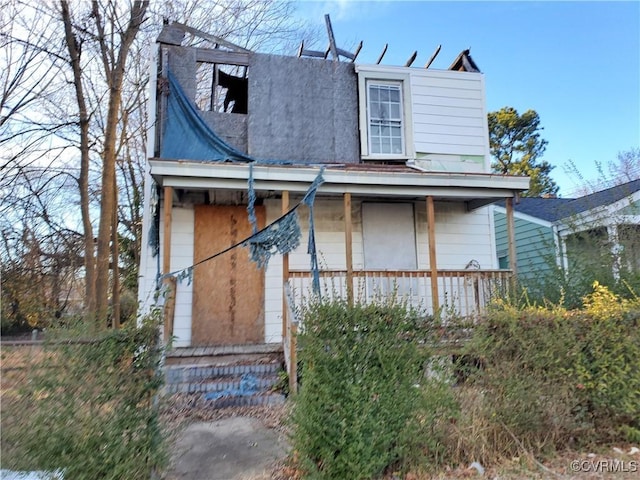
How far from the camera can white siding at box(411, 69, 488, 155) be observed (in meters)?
8.51

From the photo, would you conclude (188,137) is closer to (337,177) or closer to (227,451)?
(337,177)

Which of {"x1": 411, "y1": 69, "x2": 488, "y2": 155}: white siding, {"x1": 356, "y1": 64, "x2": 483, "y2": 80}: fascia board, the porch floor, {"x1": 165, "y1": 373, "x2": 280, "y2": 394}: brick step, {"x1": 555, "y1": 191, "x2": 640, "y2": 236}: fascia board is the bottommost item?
{"x1": 165, "y1": 373, "x2": 280, "y2": 394}: brick step

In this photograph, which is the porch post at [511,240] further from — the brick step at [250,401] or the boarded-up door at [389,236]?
the brick step at [250,401]

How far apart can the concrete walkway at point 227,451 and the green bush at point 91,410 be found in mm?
635

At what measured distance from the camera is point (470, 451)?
11.1 feet

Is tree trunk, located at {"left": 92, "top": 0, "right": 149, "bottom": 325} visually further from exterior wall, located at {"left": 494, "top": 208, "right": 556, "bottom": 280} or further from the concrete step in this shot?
exterior wall, located at {"left": 494, "top": 208, "right": 556, "bottom": 280}

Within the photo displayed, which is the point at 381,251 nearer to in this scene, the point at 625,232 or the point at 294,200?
the point at 294,200

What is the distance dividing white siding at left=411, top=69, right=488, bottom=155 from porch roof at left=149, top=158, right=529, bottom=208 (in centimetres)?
183

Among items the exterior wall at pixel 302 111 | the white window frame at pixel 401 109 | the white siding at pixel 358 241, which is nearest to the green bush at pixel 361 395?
the white siding at pixel 358 241

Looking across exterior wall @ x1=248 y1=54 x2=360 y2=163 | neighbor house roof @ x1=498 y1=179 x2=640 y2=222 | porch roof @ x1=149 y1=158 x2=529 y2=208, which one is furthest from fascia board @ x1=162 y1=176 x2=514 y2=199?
exterior wall @ x1=248 y1=54 x2=360 y2=163

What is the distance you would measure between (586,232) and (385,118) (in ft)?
14.1

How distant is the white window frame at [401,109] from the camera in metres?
8.23

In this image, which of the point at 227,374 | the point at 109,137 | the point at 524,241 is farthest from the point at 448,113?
the point at 109,137

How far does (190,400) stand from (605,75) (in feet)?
43.2
